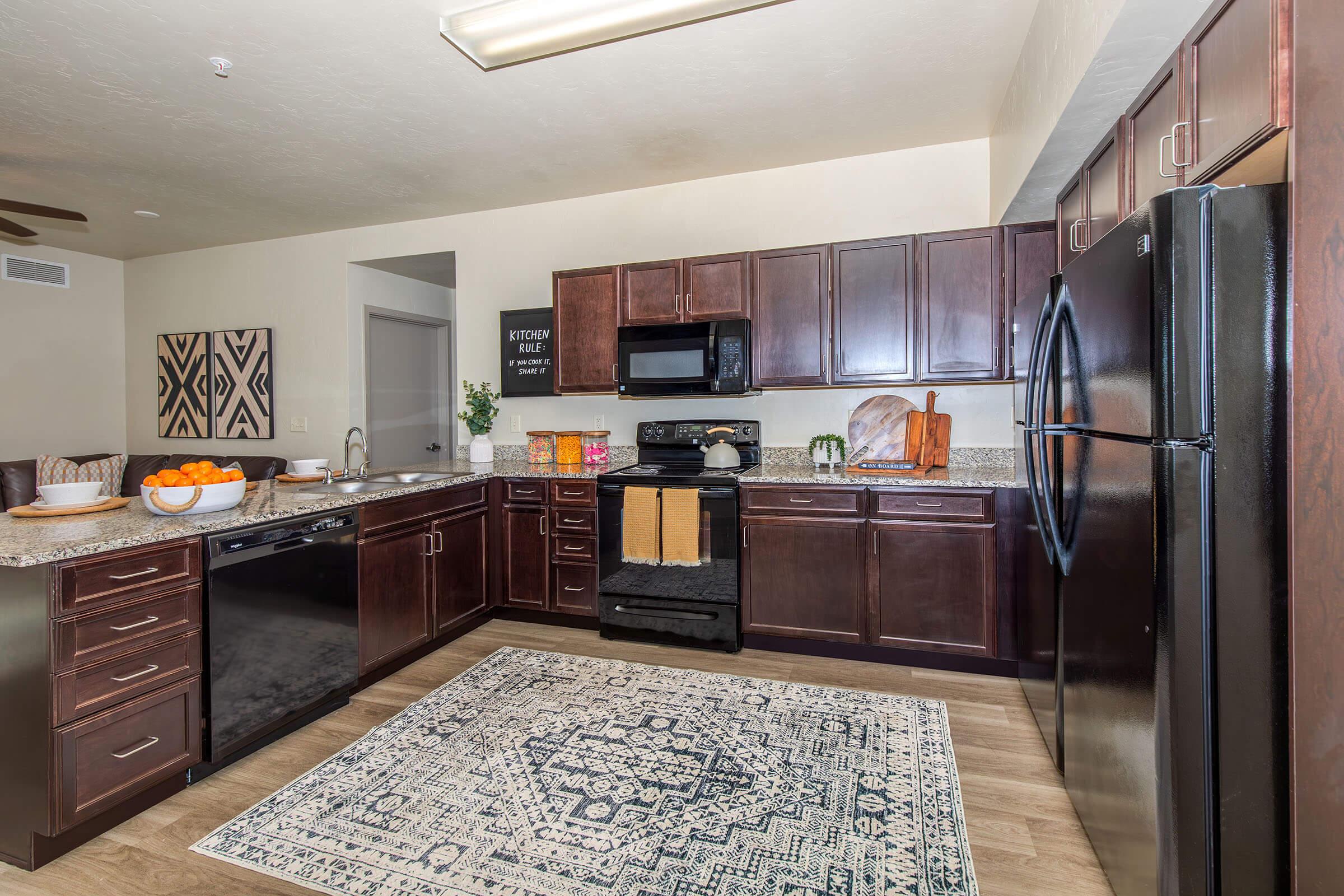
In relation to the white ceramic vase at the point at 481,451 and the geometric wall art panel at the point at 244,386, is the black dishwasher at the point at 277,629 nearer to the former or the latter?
the white ceramic vase at the point at 481,451

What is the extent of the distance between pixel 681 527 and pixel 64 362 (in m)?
5.57

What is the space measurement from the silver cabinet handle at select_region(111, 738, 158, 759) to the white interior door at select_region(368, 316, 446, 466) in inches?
134

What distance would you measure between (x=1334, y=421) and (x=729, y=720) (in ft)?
6.68

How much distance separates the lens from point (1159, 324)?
1261 millimetres

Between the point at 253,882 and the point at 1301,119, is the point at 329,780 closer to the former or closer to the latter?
the point at 253,882

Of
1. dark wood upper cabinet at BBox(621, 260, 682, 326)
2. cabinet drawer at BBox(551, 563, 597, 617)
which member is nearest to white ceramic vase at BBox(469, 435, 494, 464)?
cabinet drawer at BBox(551, 563, 597, 617)

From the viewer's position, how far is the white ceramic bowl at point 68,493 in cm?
223

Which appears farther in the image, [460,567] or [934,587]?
[460,567]

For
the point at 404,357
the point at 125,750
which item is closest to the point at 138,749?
the point at 125,750

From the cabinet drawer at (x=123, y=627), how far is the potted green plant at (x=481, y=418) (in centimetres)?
224

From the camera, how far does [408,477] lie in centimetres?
377

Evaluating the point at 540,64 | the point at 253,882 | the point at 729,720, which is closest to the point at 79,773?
the point at 253,882

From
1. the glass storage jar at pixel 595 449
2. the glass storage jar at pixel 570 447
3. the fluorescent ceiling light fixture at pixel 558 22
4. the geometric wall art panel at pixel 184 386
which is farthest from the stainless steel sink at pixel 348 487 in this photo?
Answer: the geometric wall art panel at pixel 184 386

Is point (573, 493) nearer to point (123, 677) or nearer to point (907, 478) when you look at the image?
point (907, 478)
